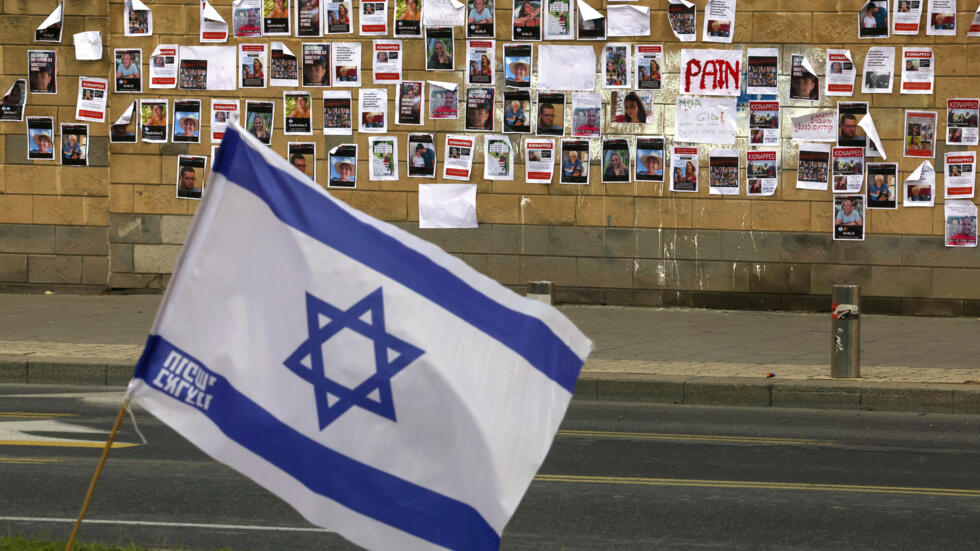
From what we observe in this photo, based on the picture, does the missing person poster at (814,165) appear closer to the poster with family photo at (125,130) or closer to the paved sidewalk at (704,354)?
the paved sidewalk at (704,354)

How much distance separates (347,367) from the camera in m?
3.57

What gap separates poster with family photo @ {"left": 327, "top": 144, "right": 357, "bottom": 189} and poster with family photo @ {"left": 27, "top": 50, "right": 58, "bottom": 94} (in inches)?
132

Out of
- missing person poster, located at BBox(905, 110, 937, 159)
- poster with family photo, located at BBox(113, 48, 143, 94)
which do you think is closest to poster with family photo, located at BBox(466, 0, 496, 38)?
poster with family photo, located at BBox(113, 48, 143, 94)

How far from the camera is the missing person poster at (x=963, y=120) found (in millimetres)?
14156

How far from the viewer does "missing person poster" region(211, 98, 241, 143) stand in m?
15.5

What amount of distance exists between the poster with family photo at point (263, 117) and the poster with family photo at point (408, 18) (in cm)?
168

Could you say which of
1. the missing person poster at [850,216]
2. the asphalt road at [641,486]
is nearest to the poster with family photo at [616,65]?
the missing person poster at [850,216]

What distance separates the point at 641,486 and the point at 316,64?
8.99 metres

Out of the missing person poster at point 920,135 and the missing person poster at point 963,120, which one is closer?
the missing person poster at point 963,120

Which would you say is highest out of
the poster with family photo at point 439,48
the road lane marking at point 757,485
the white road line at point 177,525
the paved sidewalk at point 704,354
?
the poster with family photo at point 439,48

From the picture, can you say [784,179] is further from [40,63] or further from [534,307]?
[534,307]

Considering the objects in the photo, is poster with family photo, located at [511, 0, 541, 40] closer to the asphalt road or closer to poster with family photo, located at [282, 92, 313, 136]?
poster with family photo, located at [282, 92, 313, 136]

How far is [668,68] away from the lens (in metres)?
14.7

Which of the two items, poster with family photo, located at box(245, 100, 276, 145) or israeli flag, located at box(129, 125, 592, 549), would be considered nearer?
israeli flag, located at box(129, 125, 592, 549)
